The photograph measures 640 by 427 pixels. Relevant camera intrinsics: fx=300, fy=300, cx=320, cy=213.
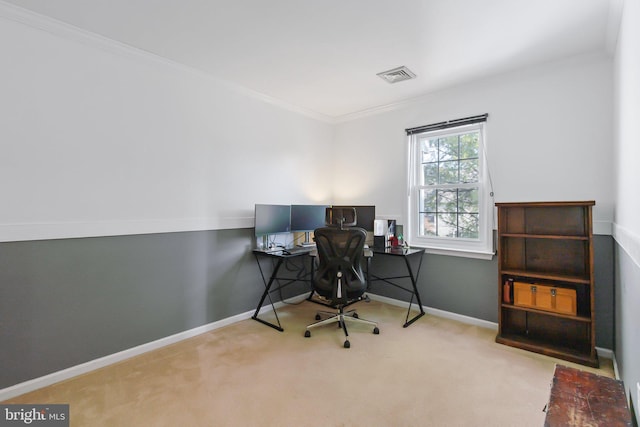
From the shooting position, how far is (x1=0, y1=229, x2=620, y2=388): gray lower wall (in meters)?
2.11

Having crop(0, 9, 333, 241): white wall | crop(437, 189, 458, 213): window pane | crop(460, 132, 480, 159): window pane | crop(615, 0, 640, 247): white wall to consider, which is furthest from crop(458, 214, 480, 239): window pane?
crop(0, 9, 333, 241): white wall

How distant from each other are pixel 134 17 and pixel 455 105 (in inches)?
124

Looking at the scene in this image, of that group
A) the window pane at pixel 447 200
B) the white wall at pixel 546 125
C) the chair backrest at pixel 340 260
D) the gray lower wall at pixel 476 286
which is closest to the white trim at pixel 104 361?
the chair backrest at pixel 340 260

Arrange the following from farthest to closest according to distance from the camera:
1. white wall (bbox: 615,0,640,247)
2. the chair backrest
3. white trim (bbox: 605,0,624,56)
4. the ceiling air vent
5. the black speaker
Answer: the black speaker
the ceiling air vent
the chair backrest
white trim (bbox: 605,0,624,56)
white wall (bbox: 615,0,640,247)

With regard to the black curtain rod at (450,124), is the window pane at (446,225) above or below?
below

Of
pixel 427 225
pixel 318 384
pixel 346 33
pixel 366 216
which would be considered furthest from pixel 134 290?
pixel 427 225

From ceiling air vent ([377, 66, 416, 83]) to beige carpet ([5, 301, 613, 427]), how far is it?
263 centimetres

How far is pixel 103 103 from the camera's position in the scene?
2.43m

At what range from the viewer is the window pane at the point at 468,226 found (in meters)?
3.36

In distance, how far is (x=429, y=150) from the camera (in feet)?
12.3

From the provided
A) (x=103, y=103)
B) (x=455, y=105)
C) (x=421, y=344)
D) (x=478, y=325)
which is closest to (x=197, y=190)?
(x=103, y=103)

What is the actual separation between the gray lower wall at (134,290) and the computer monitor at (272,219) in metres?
0.25

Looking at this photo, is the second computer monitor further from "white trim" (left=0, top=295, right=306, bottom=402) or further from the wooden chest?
the wooden chest

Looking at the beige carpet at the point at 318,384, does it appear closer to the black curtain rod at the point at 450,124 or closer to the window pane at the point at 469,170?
the window pane at the point at 469,170
